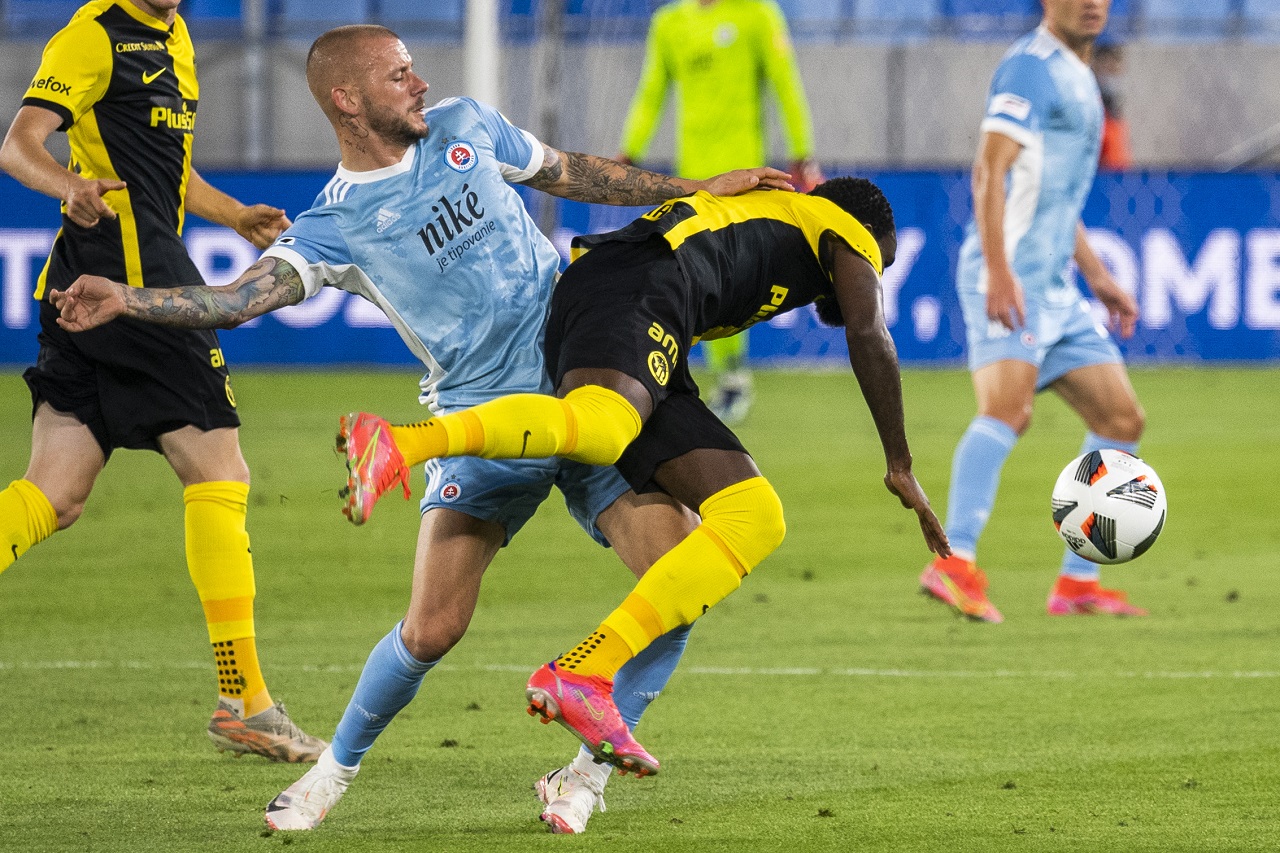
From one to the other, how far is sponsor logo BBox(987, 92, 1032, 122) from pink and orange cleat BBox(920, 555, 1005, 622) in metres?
1.61

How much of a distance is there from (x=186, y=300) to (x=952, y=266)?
1222cm

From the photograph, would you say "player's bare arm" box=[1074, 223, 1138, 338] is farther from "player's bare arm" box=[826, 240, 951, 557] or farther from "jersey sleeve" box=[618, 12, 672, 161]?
"jersey sleeve" box=[618, 12, 672, 161]

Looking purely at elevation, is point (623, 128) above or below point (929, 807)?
below

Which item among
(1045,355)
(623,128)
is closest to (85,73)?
(1045,355)

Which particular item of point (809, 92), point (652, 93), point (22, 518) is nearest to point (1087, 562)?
point (22, 518)

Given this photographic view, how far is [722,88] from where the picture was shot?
12.5 meters

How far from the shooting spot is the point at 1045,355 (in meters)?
6.94

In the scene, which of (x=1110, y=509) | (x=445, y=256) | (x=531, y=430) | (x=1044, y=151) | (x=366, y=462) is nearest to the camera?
(x=366, y=462)

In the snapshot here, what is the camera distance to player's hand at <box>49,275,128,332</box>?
12.0 ft

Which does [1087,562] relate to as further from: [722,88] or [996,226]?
[722,88]

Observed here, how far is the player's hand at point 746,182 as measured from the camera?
4.28 m

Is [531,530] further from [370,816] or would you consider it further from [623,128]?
[623,128]

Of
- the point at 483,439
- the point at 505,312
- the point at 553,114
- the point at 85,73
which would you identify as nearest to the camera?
the point at 483,439

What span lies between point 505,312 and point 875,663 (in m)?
2.40
